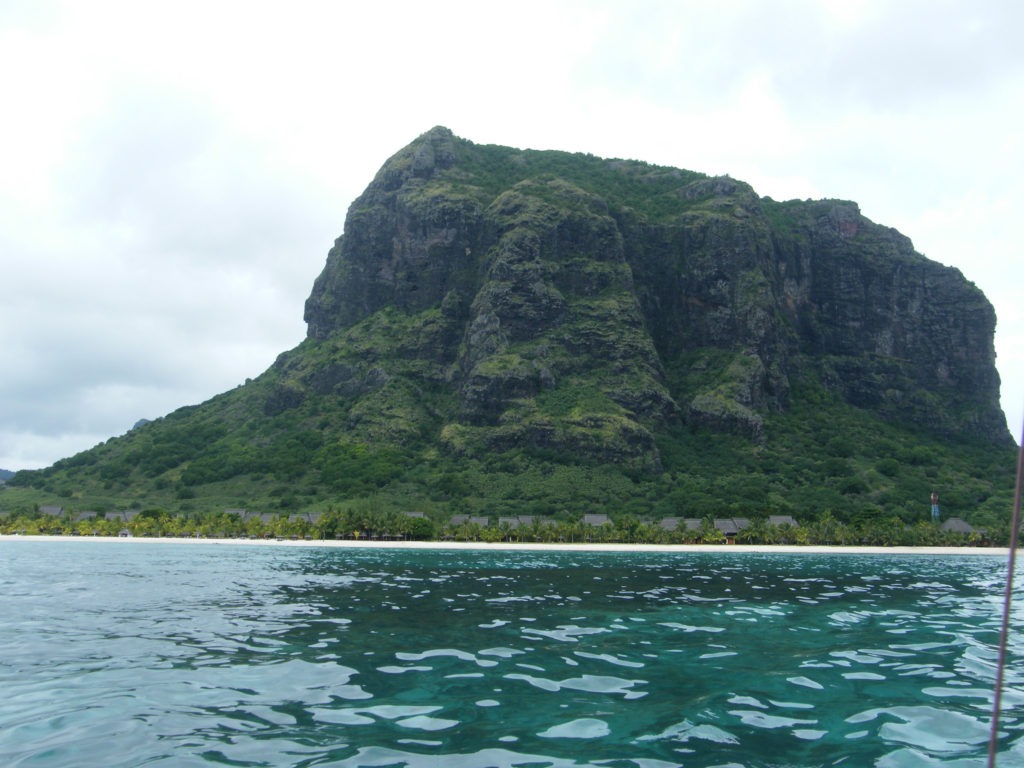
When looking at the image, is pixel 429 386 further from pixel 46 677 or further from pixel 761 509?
pixel 46 677

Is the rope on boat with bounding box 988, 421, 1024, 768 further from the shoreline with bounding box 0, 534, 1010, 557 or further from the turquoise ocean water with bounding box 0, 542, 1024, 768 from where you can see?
the shoreline with bounding box 0, 534, 1010, 557

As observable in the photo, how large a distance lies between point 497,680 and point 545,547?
79.5 m

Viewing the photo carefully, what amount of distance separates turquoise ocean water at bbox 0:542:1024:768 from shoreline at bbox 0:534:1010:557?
57399 mm

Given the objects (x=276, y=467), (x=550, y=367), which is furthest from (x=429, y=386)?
(x=276, y=467)

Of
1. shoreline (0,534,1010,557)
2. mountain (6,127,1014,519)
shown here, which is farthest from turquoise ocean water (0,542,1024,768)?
mountain (6,127,1014,519)

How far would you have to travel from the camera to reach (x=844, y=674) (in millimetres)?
16922

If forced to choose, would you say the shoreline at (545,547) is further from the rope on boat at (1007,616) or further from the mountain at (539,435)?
the rope on boat at (1007,616)

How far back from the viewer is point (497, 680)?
15.9 metres

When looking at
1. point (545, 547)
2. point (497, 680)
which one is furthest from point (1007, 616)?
point (545, 547)

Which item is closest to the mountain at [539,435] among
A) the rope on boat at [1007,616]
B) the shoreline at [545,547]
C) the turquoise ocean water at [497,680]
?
the shoreline at [545,547]

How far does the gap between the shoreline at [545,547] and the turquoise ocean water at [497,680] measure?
5740 centimetres

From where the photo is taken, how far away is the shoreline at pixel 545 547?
91.1 m

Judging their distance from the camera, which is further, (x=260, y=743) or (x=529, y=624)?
(x=529, y=624)

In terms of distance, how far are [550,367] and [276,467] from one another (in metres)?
66.9
